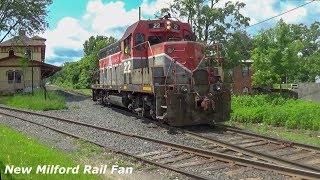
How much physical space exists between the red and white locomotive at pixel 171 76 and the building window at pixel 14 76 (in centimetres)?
3331

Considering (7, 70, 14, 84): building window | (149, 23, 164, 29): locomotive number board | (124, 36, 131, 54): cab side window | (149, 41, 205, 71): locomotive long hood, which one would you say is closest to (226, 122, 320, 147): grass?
(149, 41, 205, 71): locomotive long hood

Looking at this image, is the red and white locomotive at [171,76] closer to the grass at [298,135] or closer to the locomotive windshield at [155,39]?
the locomotive windshield at [155,39]

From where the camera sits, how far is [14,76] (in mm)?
47594

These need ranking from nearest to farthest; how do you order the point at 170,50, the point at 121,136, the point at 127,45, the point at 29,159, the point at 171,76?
1. the point at 29,159
2. the point at 121,136
3. the point at 171,76
4. the point at 170,50
5. the point at 127,45

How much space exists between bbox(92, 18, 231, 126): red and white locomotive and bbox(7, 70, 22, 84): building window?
109 ft

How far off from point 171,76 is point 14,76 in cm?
3744

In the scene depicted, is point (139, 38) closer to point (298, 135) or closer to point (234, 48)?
point (298, 135)

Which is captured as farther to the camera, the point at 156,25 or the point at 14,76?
the point at 14,76

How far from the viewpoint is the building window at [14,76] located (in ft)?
155

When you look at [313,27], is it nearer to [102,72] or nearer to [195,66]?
[102,72]

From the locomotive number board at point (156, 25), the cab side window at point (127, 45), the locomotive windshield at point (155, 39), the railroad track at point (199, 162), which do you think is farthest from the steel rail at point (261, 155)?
the cab side window at point (127, 45)

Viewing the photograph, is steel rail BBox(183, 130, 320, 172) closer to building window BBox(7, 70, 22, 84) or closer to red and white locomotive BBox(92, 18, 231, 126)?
red and white locomotive BBox(92, 18, 231, 126)

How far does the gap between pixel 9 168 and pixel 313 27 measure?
7704 centimetres

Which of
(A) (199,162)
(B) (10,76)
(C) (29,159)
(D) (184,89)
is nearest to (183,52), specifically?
(D) (184,89)
